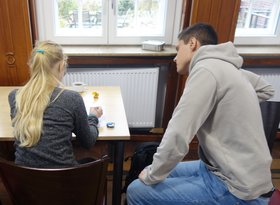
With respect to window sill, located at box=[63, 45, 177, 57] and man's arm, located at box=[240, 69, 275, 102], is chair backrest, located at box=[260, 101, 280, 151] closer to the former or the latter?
man's arm, located at box=[240, 69, 275, 102]

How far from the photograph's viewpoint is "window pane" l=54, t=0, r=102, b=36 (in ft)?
7.36

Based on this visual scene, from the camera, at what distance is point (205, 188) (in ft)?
3.96

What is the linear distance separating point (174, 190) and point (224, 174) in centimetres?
22

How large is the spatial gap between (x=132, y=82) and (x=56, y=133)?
1.18 metres

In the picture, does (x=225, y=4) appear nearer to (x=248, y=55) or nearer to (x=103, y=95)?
(x=248, y=55)

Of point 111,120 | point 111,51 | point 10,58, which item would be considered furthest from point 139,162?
point 10,58

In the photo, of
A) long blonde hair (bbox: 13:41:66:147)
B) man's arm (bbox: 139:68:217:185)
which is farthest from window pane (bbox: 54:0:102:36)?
man's arm (bbox: 139:68:217:185)

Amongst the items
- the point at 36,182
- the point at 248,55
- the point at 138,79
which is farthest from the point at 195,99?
the point at 248,55

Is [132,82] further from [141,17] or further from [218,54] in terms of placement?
[218,54]

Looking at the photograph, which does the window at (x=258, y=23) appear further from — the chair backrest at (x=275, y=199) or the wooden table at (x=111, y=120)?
the chair backrest at (x=275, y=199)

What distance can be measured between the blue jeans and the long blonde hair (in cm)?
49

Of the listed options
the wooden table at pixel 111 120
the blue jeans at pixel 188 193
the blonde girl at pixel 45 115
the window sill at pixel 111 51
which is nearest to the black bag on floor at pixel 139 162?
the wooden table at pixel 111 120

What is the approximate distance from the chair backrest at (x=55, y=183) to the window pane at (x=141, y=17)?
1.58 meters

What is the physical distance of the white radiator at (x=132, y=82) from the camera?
222cm
